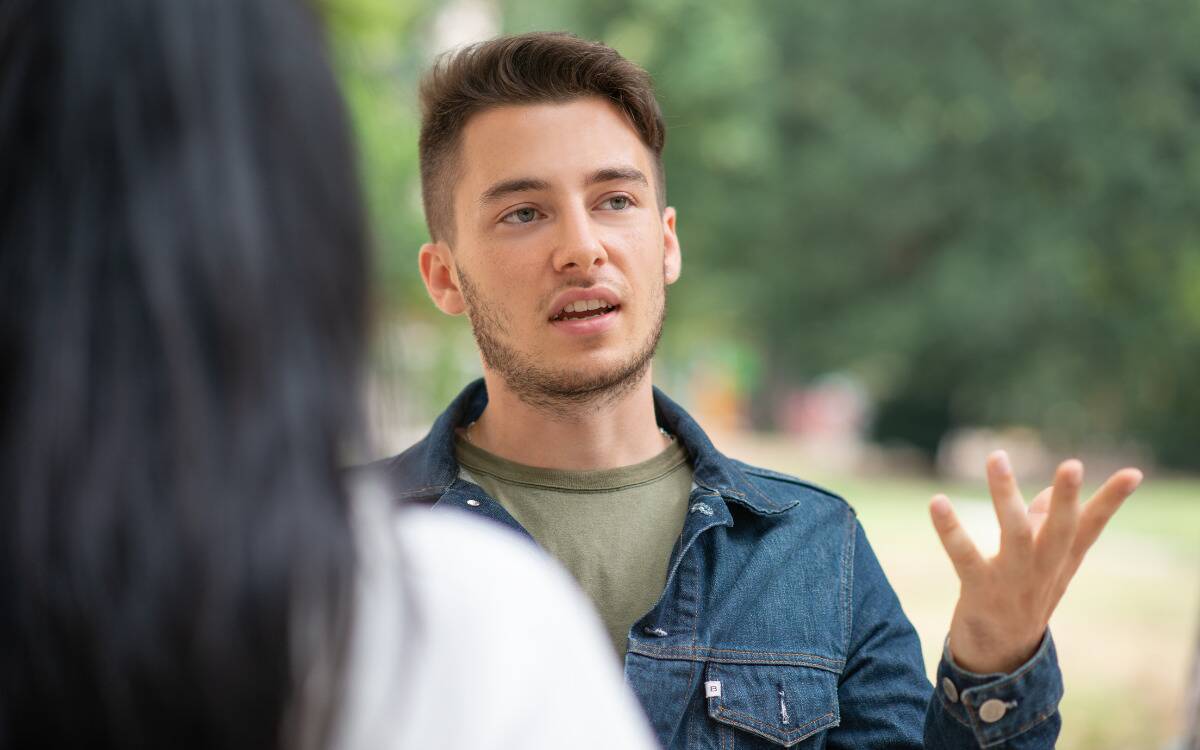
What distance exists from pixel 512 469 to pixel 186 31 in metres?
1.63

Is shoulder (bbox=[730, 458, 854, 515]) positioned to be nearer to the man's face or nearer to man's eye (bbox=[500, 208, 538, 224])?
the man's face

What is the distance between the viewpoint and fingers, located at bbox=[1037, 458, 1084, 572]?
141 cm

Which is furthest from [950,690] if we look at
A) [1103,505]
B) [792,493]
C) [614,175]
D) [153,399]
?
[153,399]

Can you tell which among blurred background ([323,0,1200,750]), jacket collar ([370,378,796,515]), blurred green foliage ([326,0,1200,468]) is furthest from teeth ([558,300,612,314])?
blurred green foliage ([326,0,1200,468])

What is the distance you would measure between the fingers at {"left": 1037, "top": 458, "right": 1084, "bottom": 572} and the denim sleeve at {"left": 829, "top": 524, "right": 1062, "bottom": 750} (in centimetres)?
17

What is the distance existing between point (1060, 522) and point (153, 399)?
1.11 metres

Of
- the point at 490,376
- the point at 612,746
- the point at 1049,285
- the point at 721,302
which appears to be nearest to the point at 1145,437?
the point at 1049,285

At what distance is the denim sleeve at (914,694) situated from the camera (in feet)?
5.30

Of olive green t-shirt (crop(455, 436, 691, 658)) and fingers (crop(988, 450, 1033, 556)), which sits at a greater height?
fingers (crop(988, 450, 1033, 556))

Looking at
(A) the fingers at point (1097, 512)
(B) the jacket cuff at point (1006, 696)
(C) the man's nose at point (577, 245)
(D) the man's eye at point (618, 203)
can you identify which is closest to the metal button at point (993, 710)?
(B) the jacket cuff at point (1006, 696)

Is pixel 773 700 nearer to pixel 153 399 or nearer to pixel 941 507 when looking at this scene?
pixel 941 507

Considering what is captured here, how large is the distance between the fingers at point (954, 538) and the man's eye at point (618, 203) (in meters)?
1.02

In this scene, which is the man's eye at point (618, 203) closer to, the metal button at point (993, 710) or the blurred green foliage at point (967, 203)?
the metal button at point (993, 710)

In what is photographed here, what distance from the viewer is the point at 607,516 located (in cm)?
226
